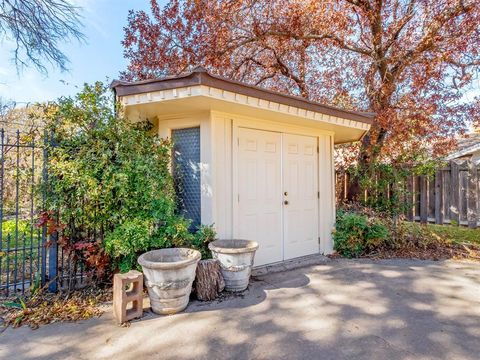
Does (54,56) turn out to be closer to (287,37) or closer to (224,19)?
(224,19)

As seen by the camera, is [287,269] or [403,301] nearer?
[403,301]

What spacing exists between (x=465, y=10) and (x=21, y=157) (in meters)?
8.14

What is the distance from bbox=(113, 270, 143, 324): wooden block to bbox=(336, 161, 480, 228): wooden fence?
566 cm

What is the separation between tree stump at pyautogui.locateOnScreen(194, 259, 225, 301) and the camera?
3.31 meters

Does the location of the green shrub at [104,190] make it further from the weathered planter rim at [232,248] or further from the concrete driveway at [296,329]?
the concrete driveway at [296,329]

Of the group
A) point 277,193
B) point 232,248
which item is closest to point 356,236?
point 277,193

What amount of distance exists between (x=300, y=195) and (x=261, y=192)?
2.96ft

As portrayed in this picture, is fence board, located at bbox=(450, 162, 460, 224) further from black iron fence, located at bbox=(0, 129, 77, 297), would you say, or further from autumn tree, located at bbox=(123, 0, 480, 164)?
black iron fence, located at bbox=(0, 129, 77, 297)

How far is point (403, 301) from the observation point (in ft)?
10.6

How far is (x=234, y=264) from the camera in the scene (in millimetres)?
3477

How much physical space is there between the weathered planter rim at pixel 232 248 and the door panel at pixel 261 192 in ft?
A: 1.15

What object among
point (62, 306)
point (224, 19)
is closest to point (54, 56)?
point (224, 19)

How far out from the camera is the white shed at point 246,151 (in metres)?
3.52

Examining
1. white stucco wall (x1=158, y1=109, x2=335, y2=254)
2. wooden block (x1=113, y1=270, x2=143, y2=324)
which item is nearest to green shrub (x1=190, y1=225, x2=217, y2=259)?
white stucco wall (x1=158, y1=109, x2=335, y2=254)
